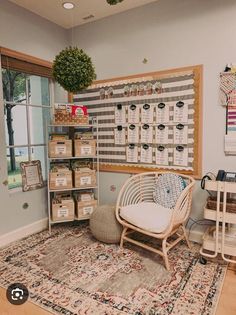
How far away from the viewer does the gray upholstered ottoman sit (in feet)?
8.07

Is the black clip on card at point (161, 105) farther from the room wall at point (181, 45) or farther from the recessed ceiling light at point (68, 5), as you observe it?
the recessed ceiling light at point (68, 5)

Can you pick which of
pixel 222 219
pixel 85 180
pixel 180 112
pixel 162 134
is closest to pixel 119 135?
pixel 162 134

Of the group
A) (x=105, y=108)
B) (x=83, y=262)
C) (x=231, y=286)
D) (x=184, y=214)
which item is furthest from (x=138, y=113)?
(x=231, y=286)

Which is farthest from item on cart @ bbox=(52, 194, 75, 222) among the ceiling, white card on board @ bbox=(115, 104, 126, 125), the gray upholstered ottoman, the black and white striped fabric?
the ceiling

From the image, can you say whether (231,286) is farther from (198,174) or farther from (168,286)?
(198,174)

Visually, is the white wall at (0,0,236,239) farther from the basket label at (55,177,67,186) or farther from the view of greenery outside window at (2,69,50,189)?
the basket label at (55,177,67,186)

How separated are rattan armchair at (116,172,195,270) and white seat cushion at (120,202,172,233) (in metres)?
0.01

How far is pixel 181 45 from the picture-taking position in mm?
2492

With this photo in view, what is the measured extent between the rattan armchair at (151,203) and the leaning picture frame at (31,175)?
40.4 inches

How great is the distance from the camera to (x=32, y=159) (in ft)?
9.55

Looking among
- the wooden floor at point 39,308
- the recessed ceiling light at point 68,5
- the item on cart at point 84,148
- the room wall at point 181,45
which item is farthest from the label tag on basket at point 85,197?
the recessed ceiling light at point 68,5

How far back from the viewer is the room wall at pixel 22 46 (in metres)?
2.51

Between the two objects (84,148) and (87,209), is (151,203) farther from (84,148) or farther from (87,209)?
(84,148)

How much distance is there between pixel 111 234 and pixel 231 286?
3.65ft
